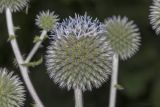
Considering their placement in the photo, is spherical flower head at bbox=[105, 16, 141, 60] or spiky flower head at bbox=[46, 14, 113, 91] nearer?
spiky flower head at bbox=[46, 14, 113, 91]

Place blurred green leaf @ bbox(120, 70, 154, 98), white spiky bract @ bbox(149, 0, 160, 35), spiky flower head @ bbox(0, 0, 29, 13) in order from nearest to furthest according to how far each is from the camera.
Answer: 1. white spiky bract @ bbox(149, 0, 160, 35)
2. spiky flower head @ bbox(0, 0, 29, 13)
3. blurred green leaf @ bbox(120, 70, 154, 98)

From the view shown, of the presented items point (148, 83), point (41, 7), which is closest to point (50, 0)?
point (41, 7)

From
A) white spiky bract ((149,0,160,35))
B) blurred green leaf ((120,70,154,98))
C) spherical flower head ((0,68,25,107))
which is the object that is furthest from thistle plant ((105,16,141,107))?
blurred green leaf ((120,70,154,98))

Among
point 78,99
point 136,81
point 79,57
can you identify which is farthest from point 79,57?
point 136,81

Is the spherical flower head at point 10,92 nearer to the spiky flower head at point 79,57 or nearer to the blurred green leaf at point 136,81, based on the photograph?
the spiky flower head at point 79,57

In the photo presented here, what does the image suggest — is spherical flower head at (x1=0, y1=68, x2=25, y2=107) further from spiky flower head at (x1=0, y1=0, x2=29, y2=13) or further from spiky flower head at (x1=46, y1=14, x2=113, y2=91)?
spiky flower head at (x1=0, y1=0, x2=29, y2=13)

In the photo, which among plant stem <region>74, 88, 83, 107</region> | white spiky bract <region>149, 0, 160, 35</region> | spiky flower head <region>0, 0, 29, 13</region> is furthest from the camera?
spiky flower head <region>0, 0, 29, 13</region>
